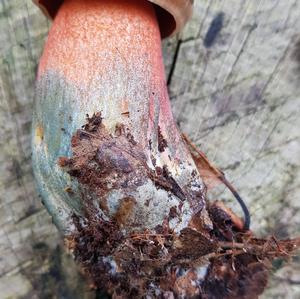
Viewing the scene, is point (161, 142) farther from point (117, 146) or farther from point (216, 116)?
point (216, 116)

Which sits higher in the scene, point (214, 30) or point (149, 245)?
point (214, 30)

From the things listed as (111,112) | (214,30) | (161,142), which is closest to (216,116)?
(214,30)

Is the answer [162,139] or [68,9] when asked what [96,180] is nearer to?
[162,139]

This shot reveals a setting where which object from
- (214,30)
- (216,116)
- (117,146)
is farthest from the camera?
(216,116)

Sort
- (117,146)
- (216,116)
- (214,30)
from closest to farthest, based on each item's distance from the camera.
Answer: (117,146) → (214,30) → (216,116)

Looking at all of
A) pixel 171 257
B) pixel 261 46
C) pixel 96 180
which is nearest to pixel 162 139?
pixel 96 180

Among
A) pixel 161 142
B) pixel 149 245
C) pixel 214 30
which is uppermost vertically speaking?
pixel 214 30

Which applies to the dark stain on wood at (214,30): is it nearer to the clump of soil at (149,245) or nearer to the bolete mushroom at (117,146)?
the bolete mushroom at (117,146)
